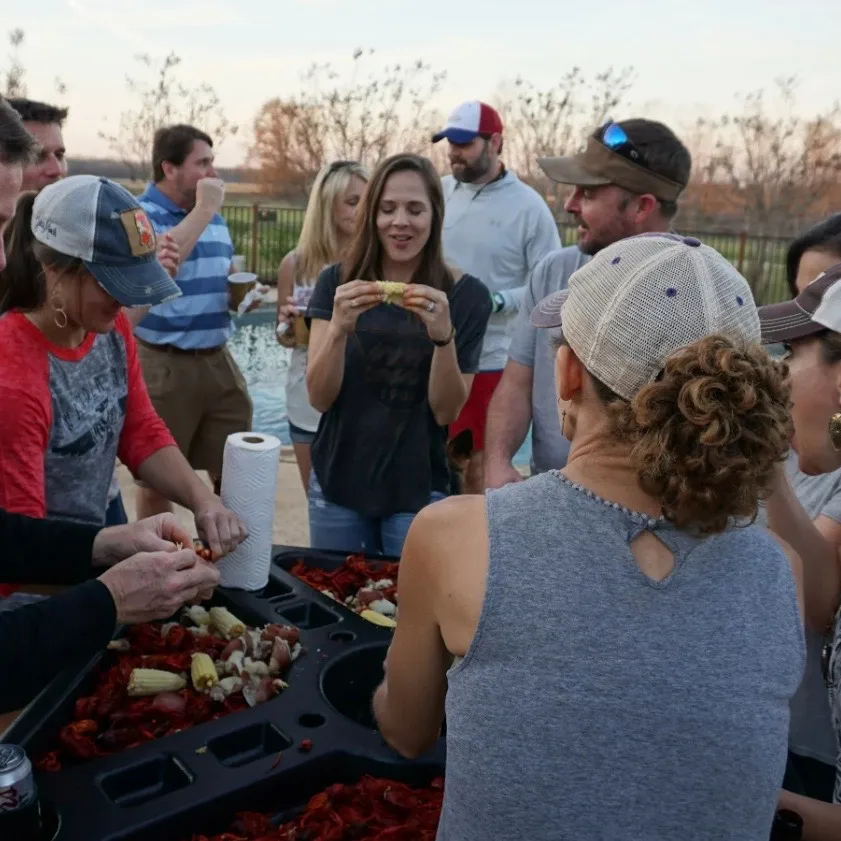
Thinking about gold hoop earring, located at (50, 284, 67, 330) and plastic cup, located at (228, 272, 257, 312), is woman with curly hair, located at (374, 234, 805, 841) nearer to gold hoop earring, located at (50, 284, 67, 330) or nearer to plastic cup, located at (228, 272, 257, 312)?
gold hoop earring, located at (50, 284, 67, 330)

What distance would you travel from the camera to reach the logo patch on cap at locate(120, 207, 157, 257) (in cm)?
228

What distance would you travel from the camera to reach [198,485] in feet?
8.32

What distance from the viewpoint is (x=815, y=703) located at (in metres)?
Result: 1.88

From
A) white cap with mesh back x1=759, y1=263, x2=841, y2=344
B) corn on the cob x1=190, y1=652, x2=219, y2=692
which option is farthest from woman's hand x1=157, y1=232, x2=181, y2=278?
white cap with mesh back x1=759, y1=263, x2=841, y2=344

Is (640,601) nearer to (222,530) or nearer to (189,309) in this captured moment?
(222,530)

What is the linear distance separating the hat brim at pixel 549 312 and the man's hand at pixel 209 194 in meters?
2.98

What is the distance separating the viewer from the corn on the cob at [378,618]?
2186 millimetres

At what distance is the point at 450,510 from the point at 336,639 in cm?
102

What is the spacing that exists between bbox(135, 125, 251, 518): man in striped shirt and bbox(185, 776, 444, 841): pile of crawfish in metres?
3.06

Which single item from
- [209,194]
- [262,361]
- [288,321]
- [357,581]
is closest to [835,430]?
[357,581]

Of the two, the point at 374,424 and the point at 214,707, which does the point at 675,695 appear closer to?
the point at 214,707

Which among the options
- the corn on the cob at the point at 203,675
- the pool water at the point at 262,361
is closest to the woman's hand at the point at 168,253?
the corn on the cob at the point at 203,675

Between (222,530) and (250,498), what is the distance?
0.11m

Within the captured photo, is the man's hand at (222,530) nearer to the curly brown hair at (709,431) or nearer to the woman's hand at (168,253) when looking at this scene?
the curly brown hair at (709,431)
